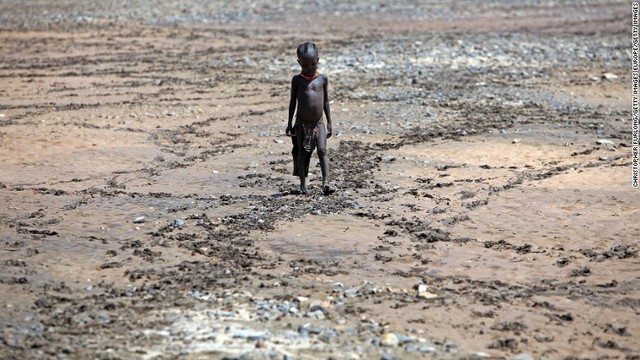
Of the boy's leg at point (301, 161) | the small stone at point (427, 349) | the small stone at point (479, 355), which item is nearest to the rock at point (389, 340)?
the small stone at point (427, 349)

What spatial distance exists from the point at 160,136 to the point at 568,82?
25.0 feet

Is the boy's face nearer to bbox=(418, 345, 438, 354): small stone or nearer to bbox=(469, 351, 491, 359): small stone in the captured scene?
bbox=(418, 345, 438, 354): small stone

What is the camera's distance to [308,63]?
921 cm

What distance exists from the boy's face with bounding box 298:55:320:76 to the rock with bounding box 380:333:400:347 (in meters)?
3.71

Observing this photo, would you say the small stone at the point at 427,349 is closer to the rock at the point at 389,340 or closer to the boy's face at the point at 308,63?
the rock at the point at 389,340

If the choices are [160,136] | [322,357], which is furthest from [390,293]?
[160,136]

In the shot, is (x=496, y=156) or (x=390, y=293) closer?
(x=390, y=293)

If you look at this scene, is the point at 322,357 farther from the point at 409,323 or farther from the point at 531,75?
the point at 531,75

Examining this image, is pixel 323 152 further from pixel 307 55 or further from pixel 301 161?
pixel 307 55

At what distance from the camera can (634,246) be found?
27.1 ft

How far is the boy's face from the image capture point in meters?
9.16

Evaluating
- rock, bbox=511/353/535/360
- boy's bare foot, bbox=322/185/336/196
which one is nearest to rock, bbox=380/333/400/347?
rock, bbox=511/353/535/360

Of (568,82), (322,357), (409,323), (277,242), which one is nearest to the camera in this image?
(322,357)

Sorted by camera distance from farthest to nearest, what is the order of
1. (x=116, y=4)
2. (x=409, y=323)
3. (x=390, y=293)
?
(x=116, y=4)
(x=390, y=293)
(x=409, y=323)
